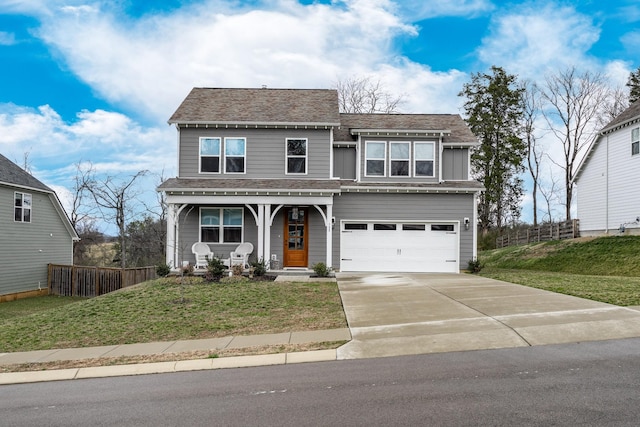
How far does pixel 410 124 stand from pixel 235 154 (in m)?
7.51

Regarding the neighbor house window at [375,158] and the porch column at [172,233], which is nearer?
the porch column at [172,233]

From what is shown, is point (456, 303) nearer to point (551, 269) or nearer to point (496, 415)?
point (496, 415)

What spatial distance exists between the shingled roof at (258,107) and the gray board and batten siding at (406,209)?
3.35m

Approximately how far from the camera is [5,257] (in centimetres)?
2141

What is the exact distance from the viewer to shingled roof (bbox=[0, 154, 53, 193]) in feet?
71.5

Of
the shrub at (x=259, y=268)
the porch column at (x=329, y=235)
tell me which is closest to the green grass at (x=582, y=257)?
the porch column at (x=329, y=235)

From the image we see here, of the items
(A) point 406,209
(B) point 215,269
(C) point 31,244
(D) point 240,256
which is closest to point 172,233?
(D) point 240,256

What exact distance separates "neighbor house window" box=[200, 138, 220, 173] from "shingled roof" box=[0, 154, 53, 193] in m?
9.72

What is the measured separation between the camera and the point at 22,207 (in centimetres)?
2273

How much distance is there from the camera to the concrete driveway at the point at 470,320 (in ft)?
25.3

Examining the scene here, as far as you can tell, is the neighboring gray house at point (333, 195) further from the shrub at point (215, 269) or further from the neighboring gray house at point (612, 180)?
the neighboring gray house at point (612, 180)

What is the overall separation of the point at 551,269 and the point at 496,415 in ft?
69.0

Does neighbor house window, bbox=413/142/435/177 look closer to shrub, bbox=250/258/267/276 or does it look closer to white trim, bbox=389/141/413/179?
white trim, bbox=389/141/413/179

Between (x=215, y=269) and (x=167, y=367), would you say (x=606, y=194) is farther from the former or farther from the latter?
(x=167, y=367)
